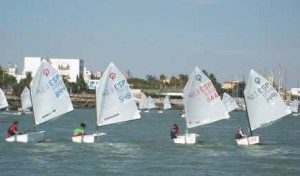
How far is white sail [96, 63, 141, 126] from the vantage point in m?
40.5

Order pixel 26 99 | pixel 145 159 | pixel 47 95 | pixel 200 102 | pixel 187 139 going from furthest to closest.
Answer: pixel 26 99, pixel 200 102, pixel 47 95, pixel 187 139, pixel 145 159

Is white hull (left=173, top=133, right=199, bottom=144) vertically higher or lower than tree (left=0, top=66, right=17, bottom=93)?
lower

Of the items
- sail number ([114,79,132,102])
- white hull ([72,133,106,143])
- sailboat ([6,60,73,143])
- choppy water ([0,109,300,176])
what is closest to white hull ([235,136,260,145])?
choppy water ([0,109,300,176])

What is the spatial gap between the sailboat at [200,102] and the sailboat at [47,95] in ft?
25.3

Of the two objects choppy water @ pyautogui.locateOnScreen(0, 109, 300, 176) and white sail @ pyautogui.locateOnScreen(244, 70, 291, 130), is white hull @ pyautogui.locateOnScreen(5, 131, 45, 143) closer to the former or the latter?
choppy water @ pyautogui.locateOnScreen(0, 109, 300, 176)

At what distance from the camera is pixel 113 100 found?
40844 mm

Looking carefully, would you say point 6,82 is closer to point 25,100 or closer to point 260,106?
point 25,100

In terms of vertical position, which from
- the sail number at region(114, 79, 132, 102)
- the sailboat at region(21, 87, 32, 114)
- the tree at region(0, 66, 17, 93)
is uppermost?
the tree at region(0, 66, 17, 93)

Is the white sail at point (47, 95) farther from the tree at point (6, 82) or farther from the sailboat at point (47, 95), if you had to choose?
the tree at point (6, 82)

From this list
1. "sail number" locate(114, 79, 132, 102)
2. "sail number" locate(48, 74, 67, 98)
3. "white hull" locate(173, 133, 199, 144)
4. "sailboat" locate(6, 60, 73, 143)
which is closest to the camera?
"white hull" locate(173, 133, 199, 144)

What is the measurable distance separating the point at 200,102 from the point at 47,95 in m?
9.88

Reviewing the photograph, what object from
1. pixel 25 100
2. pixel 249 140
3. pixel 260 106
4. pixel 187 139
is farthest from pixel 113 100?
pixel 25 100

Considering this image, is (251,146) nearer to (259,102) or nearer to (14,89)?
(259,102)

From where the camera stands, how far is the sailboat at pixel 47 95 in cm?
4072
